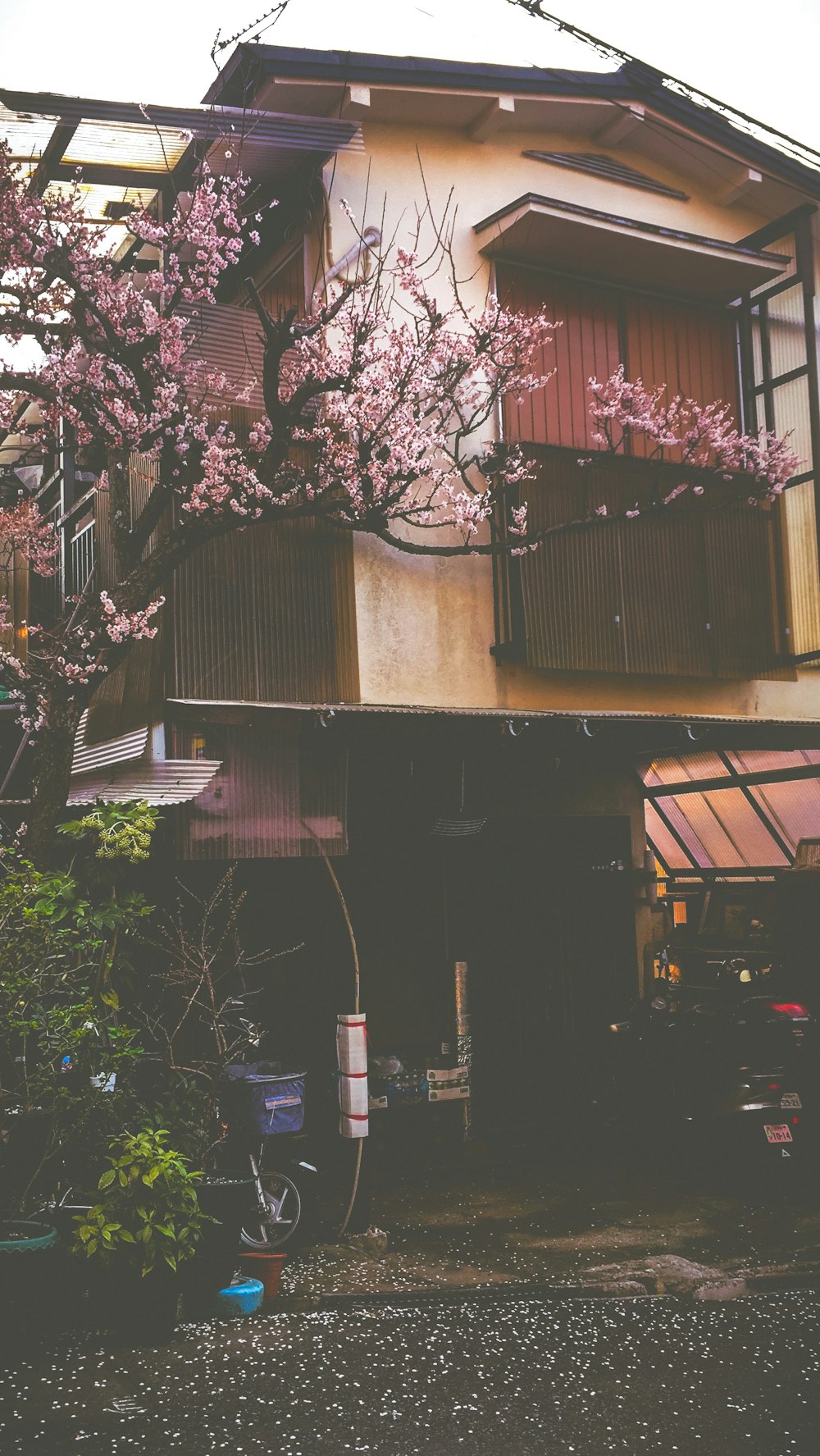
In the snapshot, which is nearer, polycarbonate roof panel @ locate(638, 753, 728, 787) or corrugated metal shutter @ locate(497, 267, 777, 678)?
corrugated metal shutter @ locate(497, 267, 777, 678)

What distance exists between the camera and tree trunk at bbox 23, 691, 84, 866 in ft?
28.1

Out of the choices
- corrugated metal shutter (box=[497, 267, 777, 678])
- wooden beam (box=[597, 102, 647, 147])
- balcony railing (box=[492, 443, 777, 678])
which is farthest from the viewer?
wooden beam (box=[597, 102, 647, 147])

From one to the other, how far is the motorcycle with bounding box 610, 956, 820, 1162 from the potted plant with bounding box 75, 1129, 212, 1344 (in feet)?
17.4

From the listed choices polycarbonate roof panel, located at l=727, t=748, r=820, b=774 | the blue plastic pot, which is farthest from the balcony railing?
the blue plastic pot

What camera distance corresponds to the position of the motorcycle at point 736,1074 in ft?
33.0

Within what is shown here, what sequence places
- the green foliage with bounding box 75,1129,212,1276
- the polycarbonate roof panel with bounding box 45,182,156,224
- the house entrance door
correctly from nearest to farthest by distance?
the green foliage with bounding box 75,1129,212,1276 → the polycarbonate roof panel with bounding box 45,182,156,224 → the house entrance door

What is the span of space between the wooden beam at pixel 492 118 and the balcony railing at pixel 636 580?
144 inches

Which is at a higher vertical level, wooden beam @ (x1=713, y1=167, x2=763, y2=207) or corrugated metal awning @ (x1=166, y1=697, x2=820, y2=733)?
wooden beam @ (x1=713, y1=167, x2=763, y2=207)

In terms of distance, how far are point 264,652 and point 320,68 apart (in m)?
5.80

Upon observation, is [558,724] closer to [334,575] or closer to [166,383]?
[334,575]

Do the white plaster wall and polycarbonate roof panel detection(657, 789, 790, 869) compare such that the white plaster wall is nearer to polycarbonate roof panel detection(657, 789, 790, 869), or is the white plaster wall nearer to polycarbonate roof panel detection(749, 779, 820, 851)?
polycarbonate roof panel detection(749, 779, 820, 851)

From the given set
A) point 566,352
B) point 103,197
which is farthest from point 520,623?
point 103,197

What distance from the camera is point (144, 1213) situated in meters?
6.86

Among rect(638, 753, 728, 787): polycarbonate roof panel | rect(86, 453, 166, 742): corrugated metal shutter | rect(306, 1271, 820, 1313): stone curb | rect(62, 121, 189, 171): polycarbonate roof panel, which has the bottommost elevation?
rect(306, 1271, 820, 1313): stone curb
